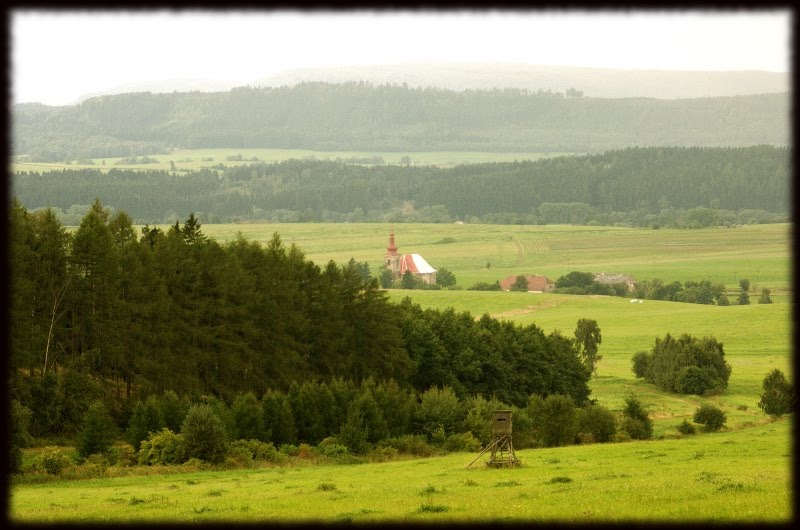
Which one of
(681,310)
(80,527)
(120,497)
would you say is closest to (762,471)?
(120,497)

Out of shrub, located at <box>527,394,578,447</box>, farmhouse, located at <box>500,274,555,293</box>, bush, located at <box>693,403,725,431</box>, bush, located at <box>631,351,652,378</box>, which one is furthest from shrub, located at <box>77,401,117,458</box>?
farmhouse, located at <box>500,274,555,293</box>

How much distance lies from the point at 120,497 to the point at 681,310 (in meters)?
128

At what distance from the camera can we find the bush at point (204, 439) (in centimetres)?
4409

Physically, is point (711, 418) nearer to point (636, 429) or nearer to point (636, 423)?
point (636, 423)

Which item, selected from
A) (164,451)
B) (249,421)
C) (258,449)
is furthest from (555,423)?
(164,451)

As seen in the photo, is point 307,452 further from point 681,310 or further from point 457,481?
point 681,310

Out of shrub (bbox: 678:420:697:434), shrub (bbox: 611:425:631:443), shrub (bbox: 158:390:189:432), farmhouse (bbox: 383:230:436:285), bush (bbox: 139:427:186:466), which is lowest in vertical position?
shrub (bbox: 678:420:697:434)

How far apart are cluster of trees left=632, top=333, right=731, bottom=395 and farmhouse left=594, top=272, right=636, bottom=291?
96340 millimetres

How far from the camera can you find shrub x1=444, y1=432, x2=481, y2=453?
178 feet

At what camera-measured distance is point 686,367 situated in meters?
85.6

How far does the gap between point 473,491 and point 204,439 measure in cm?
1883

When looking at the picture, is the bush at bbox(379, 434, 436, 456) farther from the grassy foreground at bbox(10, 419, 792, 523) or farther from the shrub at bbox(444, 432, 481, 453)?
the grassy foreground at bbox(10, 419, 792, 523)

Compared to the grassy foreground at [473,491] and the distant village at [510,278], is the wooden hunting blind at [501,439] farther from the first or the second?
the distant village at [510,278]

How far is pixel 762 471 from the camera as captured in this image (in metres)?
31.1
